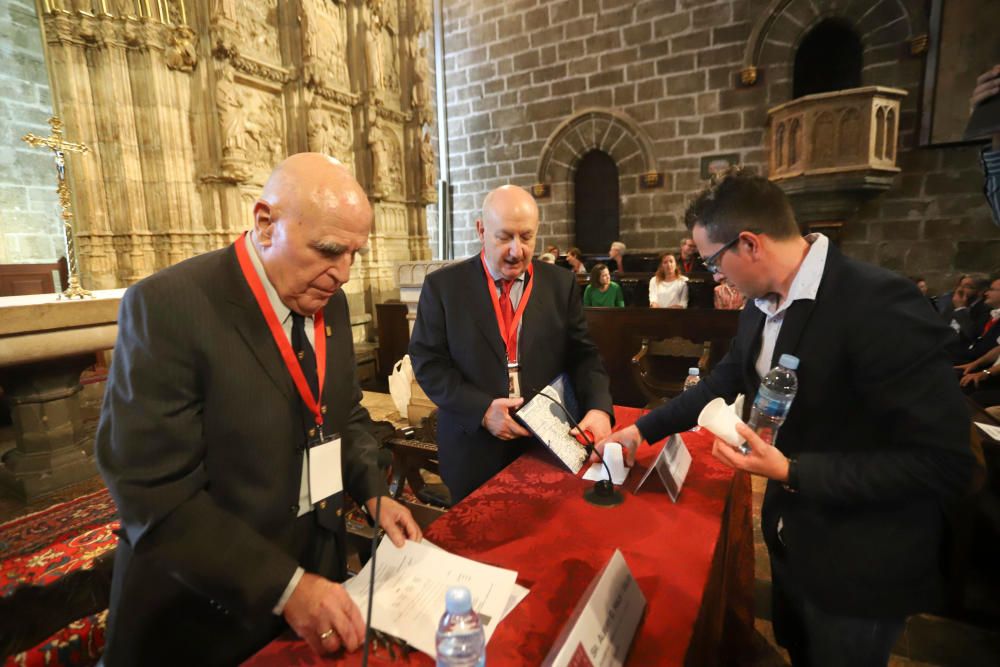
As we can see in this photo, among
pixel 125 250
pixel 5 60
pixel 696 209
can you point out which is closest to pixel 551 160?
pixel 125 250

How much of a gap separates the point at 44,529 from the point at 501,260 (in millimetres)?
2893

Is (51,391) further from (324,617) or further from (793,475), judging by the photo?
(793,475)

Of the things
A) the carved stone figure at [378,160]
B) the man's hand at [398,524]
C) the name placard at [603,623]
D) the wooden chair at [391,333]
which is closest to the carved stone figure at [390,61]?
the carved stone figure at [378,160]

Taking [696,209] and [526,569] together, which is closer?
[526,569]

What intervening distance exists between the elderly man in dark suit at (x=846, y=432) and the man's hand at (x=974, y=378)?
398 cm

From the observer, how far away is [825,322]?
123 cm

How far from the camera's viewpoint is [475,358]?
2.11m

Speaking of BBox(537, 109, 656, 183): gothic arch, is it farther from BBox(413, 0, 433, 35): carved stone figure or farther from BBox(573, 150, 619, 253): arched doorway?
BBox(413, 0, 433, 35): carved stone figure

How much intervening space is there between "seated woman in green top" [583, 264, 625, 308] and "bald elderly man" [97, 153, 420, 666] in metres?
4.94

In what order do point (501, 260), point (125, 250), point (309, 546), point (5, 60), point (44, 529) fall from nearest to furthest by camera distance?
1. point (309, 546)
2. point (501, 260)
3. point (44, 529)
4. point (125, 250)
5. point (5, 60)

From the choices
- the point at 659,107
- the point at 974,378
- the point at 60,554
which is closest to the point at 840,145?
the point at 659,107

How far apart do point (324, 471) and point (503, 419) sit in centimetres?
72

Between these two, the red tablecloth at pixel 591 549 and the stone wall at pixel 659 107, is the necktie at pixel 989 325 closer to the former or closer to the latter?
the stone wall at pixel 659 107

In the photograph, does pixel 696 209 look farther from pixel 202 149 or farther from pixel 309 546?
pixel 202 149
